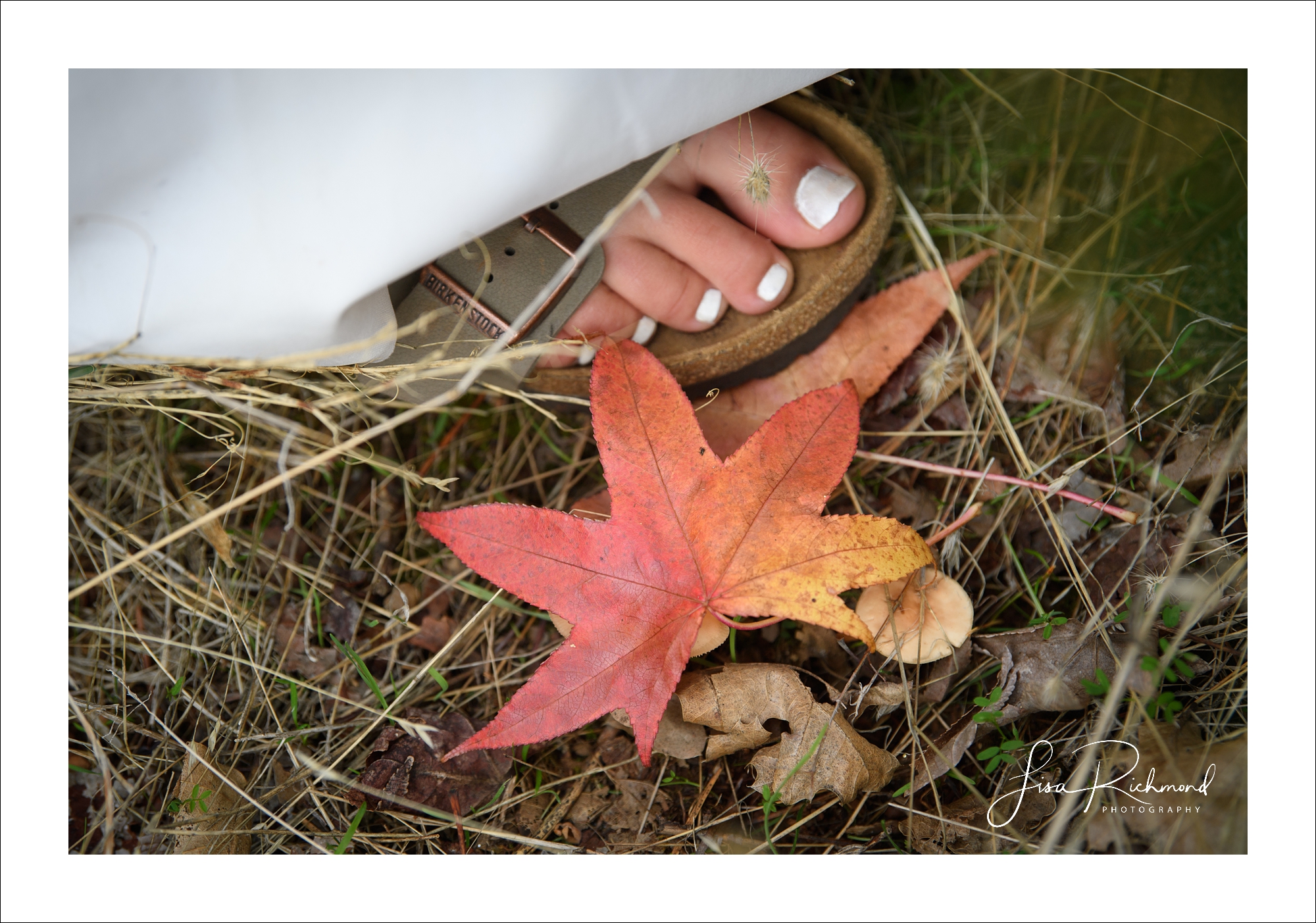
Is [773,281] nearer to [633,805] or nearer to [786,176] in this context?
[786,176]

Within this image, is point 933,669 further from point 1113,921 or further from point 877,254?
point 877,254

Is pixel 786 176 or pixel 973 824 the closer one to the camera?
pixel 973 824

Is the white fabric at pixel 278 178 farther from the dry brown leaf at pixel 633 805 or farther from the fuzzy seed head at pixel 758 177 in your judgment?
the dry brown leaf at pixel 633 805

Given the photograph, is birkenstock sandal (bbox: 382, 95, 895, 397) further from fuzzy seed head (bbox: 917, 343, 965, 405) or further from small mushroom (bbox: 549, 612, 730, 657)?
small mushroom (bbox: 549, 612, 730, 657)

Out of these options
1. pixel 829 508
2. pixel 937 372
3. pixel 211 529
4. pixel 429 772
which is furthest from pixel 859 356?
pixel 211 529

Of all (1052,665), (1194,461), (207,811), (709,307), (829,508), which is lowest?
(207,811)

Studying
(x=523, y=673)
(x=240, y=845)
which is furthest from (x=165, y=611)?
(x=523, y=673)

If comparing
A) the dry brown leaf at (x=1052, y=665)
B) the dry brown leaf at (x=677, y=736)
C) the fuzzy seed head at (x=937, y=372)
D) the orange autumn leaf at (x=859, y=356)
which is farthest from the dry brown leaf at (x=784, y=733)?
the fuzzy seed head at (x=937, y=372)
